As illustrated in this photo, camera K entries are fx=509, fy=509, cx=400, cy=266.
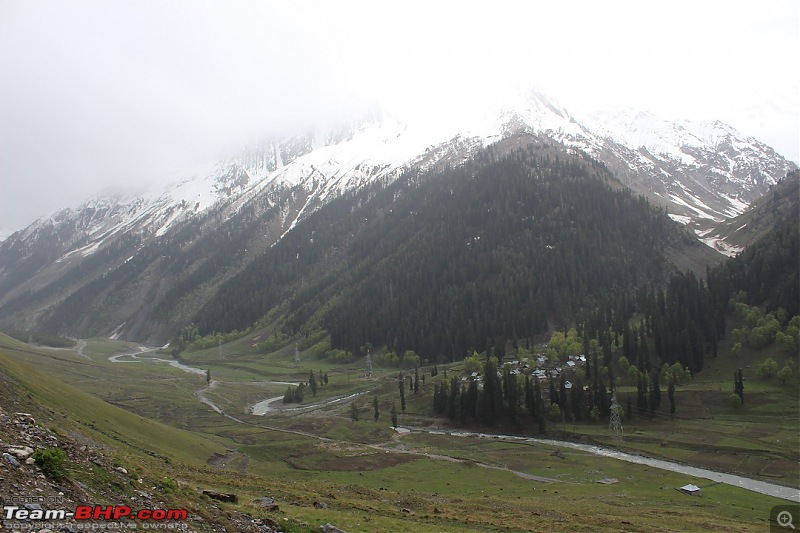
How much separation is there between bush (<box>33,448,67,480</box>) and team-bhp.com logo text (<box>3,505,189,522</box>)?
2.23 m

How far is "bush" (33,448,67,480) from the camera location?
21.5 metres

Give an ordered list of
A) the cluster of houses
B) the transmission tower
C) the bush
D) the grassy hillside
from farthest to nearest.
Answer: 1. the cluster of houses
2. the transmission tower
3. the grassy hillside
4. the bush

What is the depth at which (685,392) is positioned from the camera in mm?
148875

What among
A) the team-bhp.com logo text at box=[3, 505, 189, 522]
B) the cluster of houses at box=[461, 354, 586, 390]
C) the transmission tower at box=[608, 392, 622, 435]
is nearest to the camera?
the team-bhp.com logo text at box=[3, 505, 189, 522]

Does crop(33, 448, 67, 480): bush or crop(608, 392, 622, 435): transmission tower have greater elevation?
crop(33, 448, 67, 480): bush

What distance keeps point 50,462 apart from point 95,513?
3559 mm

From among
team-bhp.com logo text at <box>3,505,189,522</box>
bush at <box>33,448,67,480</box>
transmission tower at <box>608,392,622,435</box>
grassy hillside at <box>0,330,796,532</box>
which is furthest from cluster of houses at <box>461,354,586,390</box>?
bush at <box>33,448,67,480</box>

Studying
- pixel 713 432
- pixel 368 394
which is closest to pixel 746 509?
pixel 713 432

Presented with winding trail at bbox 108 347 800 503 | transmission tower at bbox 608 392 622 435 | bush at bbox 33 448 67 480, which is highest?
bush at bbox 33 448 67 480

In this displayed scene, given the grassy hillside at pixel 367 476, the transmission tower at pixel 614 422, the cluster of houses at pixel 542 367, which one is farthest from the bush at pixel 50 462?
the cluster of houses at pixel 542 367

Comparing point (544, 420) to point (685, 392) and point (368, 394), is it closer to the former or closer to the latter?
point (685, 392)

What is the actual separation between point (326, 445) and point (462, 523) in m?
75.4

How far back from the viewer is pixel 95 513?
20.5 meters

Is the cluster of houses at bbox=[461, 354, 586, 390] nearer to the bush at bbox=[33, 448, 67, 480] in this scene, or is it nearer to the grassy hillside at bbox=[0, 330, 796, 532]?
the grassy hillside at bbox=[0, 330, 796, 532]
